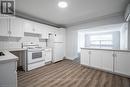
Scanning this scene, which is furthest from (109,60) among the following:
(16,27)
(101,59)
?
(16,27)

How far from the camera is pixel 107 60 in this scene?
2697 mm

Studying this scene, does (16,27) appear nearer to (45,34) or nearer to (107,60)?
(45,34)

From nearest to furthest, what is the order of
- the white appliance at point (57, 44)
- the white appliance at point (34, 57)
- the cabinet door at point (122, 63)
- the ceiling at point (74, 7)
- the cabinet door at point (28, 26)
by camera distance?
the ceiling at point (74, 7)
the cabinet door at point (122, 63)
the white appliance at point (34, 57)
the cabinet door at point (28, 26)
the white appliance at point (57, 44)

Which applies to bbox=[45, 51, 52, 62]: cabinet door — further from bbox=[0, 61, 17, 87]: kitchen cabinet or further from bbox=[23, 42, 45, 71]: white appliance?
bbox=[0, 61, 17, 87]: kitchen cabinet

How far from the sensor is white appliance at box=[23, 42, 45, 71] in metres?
2.86

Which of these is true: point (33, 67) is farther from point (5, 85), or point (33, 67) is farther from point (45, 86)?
point (5, 85)

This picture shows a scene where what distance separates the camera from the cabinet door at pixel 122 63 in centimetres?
232

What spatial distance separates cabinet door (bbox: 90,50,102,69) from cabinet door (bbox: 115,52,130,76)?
1.81 ft

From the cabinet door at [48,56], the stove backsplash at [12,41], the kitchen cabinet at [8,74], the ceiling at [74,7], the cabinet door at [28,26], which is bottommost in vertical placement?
the cabinet door at [48,56]

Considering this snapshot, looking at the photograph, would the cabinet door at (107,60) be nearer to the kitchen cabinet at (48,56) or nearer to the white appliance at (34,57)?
the kitchen cabinet at (48,56)

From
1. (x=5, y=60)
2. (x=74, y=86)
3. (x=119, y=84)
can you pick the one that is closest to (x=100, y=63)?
(x=119, y=84)

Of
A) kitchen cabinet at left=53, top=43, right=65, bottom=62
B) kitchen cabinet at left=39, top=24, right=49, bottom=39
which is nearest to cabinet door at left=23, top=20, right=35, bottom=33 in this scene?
kitchen cabinet at left=39, top=24, right=49, bottom=39

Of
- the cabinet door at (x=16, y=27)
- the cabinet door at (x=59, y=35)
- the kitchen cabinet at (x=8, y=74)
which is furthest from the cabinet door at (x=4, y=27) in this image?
the cabinet door at (x=59, y=35)

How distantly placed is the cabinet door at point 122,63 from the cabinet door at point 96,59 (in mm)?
552
